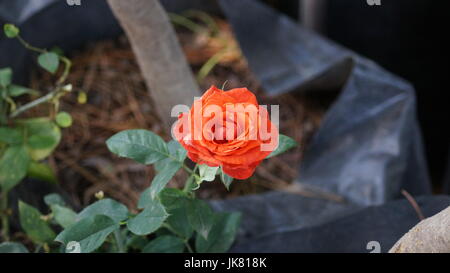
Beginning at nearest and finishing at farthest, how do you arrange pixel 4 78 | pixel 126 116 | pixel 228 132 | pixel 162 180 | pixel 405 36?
1. pixel 228 132
2. pixel 162 180
3. pixel 4 78
4. pixel 126 116
5. pixel 405 36

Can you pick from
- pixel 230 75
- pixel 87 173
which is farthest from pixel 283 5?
pixel 87 173

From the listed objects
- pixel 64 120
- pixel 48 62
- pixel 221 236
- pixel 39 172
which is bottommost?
pixel 221 236

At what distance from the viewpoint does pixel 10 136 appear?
3.40 ft

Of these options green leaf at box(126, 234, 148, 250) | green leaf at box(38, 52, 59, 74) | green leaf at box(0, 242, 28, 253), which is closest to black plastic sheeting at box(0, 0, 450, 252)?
green leaf at box(126, 234, 148, 250)

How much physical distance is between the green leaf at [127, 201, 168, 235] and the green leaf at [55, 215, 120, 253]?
42 mm

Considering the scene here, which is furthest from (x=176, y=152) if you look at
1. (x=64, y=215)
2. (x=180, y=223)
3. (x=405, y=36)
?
(x=405, y=36)

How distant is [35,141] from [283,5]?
3.37 ft

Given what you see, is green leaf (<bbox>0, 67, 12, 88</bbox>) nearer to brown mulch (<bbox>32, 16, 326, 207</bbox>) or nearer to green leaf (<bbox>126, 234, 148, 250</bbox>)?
brown mulch (<bbox>32, 16, 326, 207</bbox>)

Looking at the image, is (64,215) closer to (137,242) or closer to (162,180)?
(137,242)

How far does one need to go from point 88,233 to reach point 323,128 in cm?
74

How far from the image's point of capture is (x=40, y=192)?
113 centimetres

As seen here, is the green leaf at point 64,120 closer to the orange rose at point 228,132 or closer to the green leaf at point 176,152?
the green leaf at point 176,152

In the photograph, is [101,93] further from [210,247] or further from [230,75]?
[210,247]
